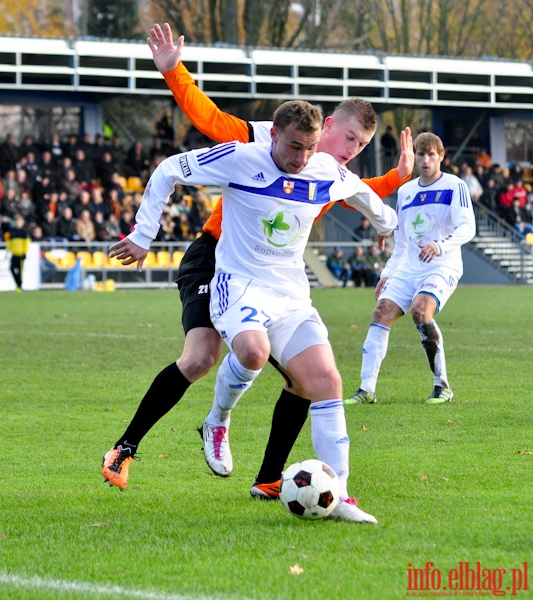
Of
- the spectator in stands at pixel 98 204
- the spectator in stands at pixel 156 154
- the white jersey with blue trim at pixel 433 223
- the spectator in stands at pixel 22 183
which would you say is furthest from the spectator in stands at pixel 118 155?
the white jersey with blue trim at pixel 433 223

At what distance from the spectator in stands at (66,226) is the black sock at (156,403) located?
24.9m

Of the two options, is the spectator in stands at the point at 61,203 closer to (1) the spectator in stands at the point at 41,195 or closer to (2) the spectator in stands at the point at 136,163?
(1) the spectator in stands at the point at 41,195

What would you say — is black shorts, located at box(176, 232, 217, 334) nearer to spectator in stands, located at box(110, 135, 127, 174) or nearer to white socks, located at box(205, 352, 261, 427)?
white socks, located at box(205, 352, 261, 427)

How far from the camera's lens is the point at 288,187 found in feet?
17.7

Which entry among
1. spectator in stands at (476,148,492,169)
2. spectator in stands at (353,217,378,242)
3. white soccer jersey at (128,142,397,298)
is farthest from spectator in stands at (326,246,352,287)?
white soccer jersey at (128,142,397,298)

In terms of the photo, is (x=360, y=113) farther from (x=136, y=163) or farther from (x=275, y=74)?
(x=275, y=74)

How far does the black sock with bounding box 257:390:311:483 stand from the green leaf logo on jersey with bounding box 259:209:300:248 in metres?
0.81

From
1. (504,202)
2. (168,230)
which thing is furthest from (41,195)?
(504,202)

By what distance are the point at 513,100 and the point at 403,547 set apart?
40.3 metres

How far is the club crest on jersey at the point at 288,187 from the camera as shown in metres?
5.41

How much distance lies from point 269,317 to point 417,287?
15.1ft

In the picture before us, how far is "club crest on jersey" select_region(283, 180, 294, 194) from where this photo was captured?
5406mm

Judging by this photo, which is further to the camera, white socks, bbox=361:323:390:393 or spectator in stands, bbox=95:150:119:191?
spectator in stands, bbox=95:150:119:191

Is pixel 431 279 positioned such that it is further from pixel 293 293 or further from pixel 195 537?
pixel 195 537
